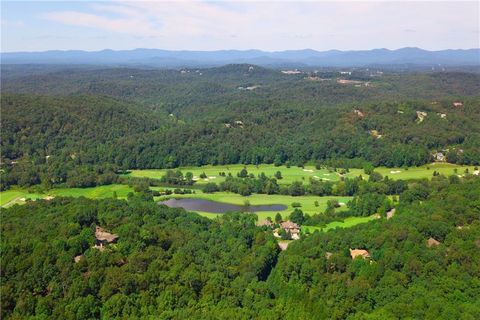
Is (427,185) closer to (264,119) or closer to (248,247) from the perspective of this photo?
(248,247)

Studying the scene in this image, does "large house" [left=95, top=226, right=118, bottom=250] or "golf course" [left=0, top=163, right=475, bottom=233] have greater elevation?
"large house" [left=95, top=226, right=118, bottom=250]

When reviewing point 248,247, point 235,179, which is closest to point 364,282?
point 248,247

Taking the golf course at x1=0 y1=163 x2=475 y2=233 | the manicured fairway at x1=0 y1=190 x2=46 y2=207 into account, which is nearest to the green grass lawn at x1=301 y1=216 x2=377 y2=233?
the golf course at x1=0 y1=163 x2=475 y2=233

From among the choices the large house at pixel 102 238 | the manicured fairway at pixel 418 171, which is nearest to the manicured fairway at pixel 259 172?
the manicured fairway at pixel 418 171

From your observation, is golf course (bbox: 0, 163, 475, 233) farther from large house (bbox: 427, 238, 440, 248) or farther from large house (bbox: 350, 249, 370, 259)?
large house (bbox: 427, 238, 440, 248)

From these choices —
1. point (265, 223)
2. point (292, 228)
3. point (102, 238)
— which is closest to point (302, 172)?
point (265, 223)

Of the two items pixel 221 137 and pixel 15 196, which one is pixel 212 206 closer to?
pixel 15 196

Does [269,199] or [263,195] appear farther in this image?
[263,195]

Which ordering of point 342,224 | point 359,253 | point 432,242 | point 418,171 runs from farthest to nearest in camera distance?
point 418,171
point 342,224
point 359,253
point 432,242
